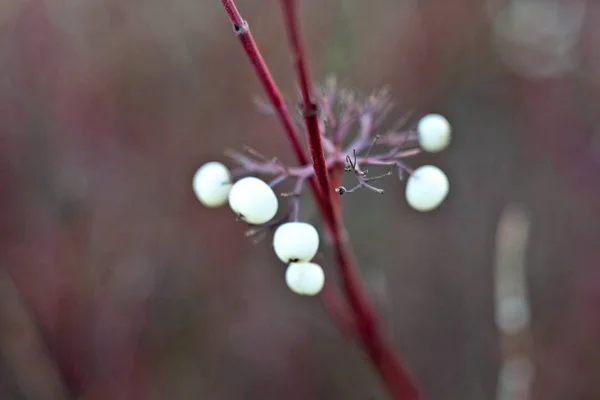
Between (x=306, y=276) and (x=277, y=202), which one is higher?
(x=277, y=202)

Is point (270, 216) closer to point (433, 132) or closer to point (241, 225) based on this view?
point (433, 132)

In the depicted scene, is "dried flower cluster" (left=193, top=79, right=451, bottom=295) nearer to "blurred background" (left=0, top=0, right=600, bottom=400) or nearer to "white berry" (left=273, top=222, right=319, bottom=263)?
"white berry" (left=273, top=222, right=319, bottom=263)

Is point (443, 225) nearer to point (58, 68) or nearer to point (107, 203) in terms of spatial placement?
point (107, 203)

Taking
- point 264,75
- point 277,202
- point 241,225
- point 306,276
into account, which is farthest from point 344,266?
point 241,225

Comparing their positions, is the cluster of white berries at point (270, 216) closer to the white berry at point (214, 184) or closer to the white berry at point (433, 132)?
the white berry at point (214, 184)

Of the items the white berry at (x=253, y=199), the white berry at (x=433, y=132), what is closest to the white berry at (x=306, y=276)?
the white berry at (x=253, y=199)

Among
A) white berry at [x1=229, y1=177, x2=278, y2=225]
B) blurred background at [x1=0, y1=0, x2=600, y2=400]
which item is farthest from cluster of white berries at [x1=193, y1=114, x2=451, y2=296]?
blurred background at [x1=0, y1=0, x2=600, y2=400]
